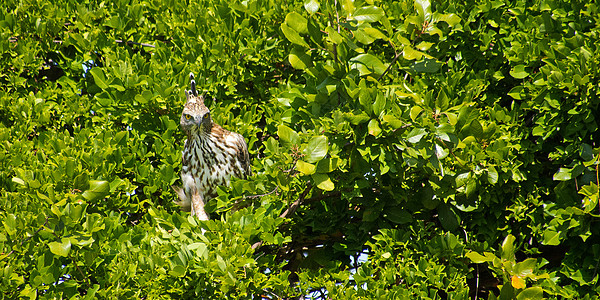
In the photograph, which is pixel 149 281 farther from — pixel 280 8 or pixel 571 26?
pixel 571 26

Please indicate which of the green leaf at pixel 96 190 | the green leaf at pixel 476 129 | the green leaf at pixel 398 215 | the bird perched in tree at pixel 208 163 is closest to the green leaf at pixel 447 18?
the green leaf at pixel 476 129

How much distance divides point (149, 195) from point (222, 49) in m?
1.21

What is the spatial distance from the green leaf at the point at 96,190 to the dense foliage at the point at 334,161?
1 cm

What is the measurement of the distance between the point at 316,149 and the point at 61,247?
1409 mm

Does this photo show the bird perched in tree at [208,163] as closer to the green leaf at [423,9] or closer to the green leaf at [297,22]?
the green leaf at [297,22]

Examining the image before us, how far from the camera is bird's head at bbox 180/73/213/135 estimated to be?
14.0ft

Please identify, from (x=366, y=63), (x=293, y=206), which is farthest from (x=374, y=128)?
(x=293, y=206)

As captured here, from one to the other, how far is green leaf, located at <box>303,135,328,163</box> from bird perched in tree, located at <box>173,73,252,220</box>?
1414mm

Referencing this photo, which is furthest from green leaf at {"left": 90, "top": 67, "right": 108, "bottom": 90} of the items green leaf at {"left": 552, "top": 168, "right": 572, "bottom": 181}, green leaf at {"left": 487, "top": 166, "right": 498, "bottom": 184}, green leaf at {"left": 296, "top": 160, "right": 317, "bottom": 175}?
green leaf at {"left": 552, "top": 168, "right": 572, "bottom": 181}

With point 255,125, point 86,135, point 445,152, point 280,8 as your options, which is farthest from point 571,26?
point 86,135

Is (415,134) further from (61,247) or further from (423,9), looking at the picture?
(61,247)

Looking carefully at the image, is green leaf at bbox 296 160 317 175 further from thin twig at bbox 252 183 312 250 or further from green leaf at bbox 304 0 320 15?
green leaf at bbox 304 0 320 15

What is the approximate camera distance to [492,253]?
11.8ft

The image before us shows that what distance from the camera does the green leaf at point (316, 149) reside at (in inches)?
123
